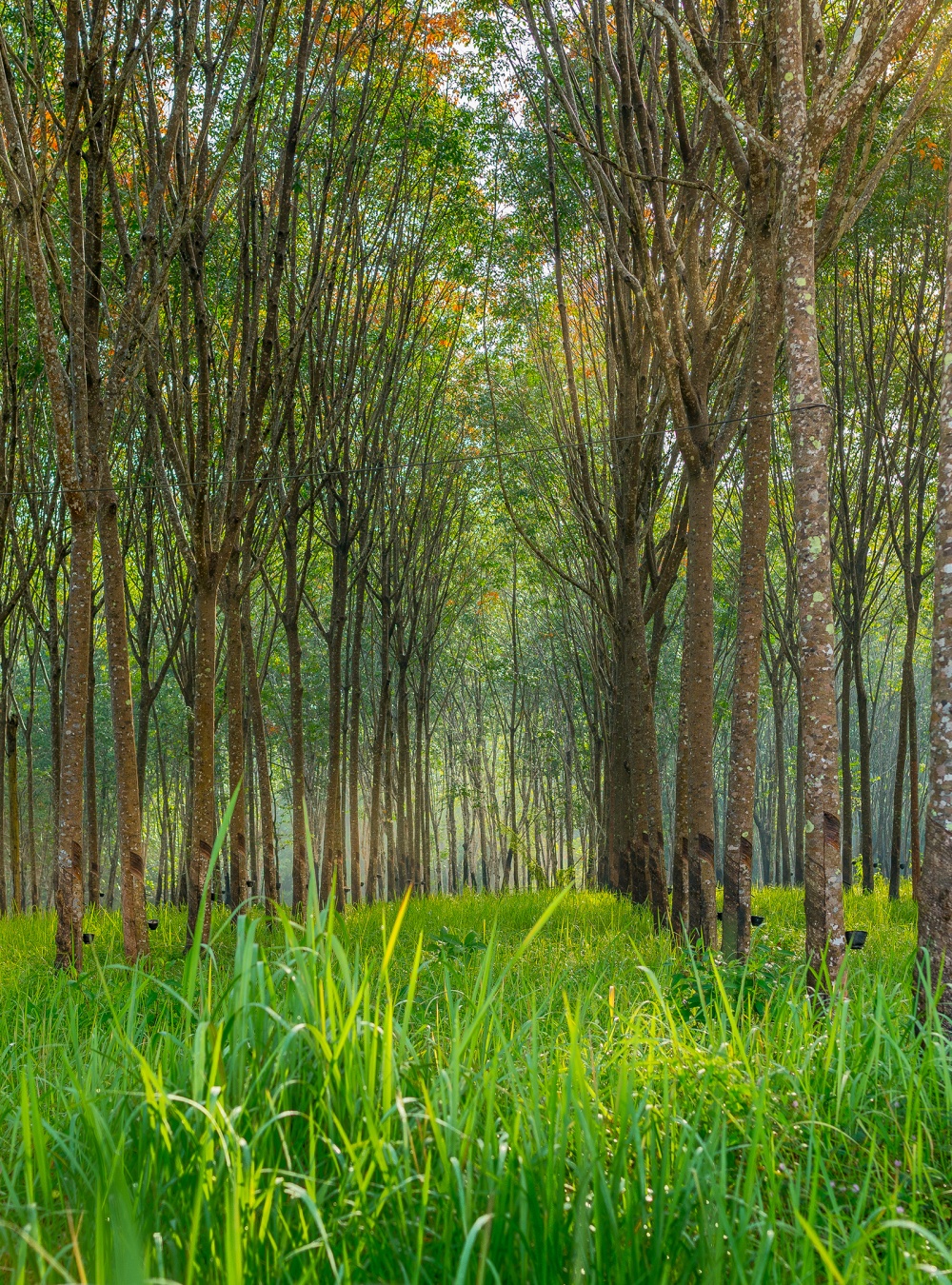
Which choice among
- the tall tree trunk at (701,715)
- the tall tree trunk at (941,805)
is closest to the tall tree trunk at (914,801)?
the tall tree trunk at (701,715)

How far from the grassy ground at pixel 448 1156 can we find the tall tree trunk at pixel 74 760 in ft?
8.91

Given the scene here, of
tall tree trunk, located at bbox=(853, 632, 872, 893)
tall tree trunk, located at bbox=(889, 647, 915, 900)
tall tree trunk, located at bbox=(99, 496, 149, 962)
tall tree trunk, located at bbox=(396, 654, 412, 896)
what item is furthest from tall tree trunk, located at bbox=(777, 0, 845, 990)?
tall tree trunk, located at bbox=(396, 654, 412, 896)

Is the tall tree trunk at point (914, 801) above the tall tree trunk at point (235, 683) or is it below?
below

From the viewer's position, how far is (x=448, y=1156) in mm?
1563

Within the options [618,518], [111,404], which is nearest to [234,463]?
[111,404]

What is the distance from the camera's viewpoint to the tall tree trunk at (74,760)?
5.18 meters

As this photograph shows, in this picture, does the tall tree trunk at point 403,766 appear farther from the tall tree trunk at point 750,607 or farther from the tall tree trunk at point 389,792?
the tall tree trunk at point 750,607

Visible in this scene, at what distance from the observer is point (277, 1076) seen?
1798mm

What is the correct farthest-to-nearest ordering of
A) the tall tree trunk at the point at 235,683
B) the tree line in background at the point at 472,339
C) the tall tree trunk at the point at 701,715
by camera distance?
1. the tall tree trunk at the point at 235,683
2. the tall tree trunk at the point at 701,715
3. the tree line in background at the point at 472,339

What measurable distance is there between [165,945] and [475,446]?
31.0 ft

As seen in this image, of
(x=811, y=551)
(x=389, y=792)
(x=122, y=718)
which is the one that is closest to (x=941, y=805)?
(x=811, y=551)

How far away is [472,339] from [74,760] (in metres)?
8.63

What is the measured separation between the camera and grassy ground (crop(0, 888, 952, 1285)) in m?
1.42

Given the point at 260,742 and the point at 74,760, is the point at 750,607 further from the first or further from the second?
the point at 260,742
